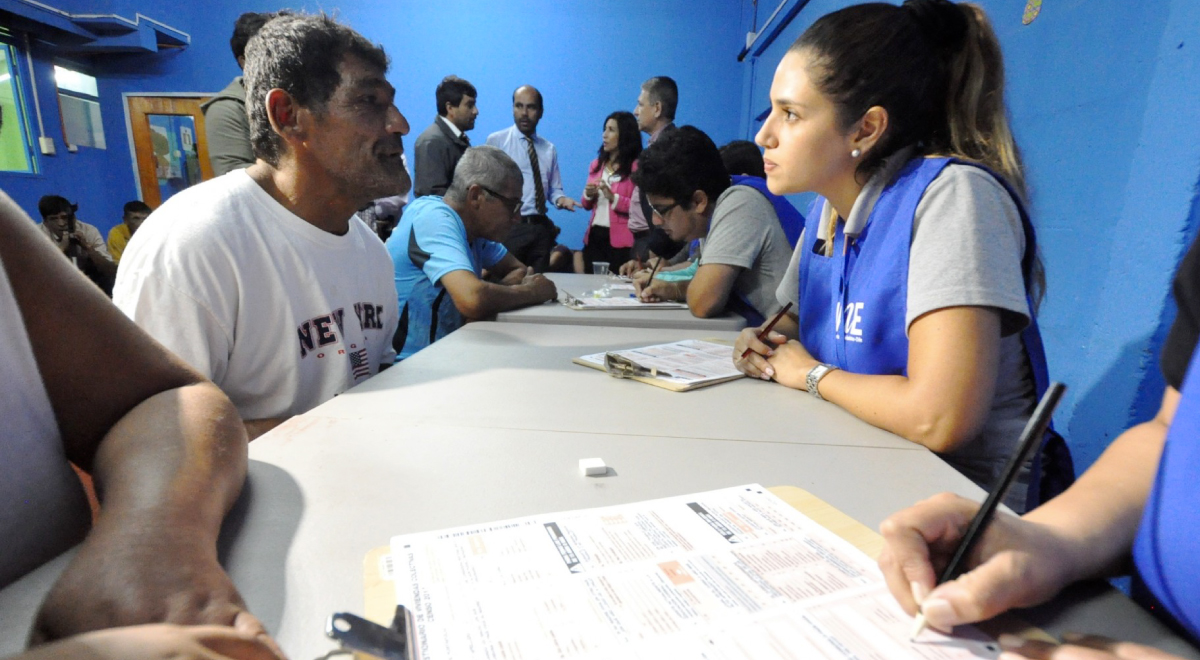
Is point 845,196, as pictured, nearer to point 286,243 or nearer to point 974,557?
point 974,557

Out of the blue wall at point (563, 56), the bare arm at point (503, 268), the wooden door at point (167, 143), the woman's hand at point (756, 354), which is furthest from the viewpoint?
the wooden door at point (167, 143)

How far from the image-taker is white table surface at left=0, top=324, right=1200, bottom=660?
460 millimetres

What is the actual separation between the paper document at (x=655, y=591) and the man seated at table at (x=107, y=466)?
0.14 m

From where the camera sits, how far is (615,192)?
4.21m

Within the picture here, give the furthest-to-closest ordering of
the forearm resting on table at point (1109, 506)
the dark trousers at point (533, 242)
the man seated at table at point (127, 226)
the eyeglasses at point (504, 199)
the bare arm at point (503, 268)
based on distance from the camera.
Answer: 1. the man seated at table at point (127, 226)
2. the dark trousers at point (533, 242)
3. the bare arm at point (503, 268)
4. the eyeglasses at point (504, 199)
5. the forearm resting on table at point (1109, 506)

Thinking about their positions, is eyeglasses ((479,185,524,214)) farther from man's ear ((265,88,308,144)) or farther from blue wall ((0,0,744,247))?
blue wall ((0,0,744,247))

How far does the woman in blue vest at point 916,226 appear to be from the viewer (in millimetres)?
825

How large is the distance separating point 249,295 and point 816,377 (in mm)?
1073

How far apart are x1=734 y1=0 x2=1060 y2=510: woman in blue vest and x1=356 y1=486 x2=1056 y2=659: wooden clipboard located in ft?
1.01

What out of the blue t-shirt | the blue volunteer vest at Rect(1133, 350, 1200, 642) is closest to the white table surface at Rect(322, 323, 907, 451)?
the blue volunteer vest at Rect(1133, 350, 1200, 642)

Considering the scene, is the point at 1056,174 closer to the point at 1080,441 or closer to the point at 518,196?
the point at 1080,441

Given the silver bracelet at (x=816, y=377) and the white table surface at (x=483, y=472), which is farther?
the silver bracelet at (x=816, y=377)

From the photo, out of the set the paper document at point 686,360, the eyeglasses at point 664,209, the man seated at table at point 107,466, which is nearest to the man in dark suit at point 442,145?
the eyeglasses at point 664,209

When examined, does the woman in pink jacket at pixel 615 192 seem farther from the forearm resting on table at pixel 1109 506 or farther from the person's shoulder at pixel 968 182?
the forearm resting on table at pixel 1109 506
